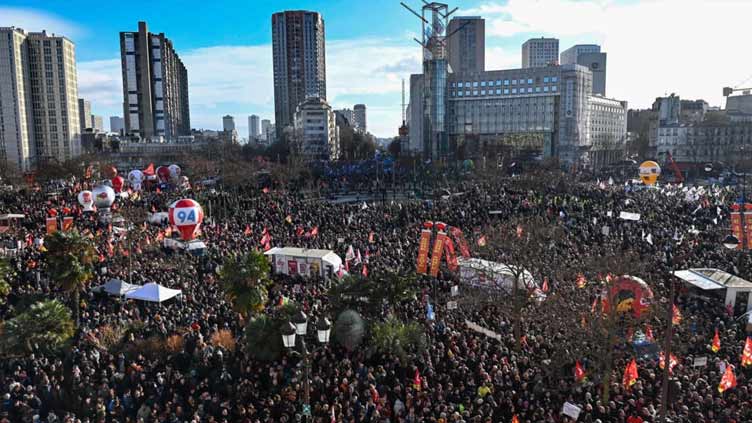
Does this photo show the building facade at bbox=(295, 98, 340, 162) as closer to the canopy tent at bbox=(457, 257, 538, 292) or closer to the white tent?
the canopy tent at bbox=(457, 257, 538, 292)

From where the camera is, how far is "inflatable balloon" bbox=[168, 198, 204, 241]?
88.6 feet

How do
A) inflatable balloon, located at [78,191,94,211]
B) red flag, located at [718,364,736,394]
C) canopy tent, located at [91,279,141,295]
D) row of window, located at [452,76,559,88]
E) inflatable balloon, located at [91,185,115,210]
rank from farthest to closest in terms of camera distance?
row of window, located at [452,76,559,88], inflatable balloon, located at [78,191,94,211], inflatable balloon, located at [91,185,115,210], canopy tent, located at [91,279,141,295], red flag, located at [718,364,736,394]

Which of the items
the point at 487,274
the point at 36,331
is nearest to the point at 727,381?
the point at 487,274

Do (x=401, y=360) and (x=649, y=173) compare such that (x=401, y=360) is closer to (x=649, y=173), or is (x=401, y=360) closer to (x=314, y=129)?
(x=649, y=173)

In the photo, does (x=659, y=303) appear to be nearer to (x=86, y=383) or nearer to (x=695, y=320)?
(x=695, y=320)

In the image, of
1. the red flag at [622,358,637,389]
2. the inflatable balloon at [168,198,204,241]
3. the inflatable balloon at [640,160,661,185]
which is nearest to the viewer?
the red flag at [622,358,637,389]

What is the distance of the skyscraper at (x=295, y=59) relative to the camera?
167 meters

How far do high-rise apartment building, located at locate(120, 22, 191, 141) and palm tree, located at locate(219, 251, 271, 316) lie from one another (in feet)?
453

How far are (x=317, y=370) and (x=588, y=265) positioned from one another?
11.0 metres

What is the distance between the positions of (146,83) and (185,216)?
5475 inches

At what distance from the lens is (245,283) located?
1866 centimetres

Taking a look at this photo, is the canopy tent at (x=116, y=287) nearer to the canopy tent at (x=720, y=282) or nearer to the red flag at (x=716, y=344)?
the red flag at (x=716, y=344)

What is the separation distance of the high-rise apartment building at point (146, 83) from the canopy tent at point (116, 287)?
13215 centimetres

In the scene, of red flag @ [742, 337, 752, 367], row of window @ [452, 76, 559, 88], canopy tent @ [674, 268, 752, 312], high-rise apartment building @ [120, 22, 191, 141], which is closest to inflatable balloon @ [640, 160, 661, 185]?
canopy tent @ [674, 268, 752, 312]
